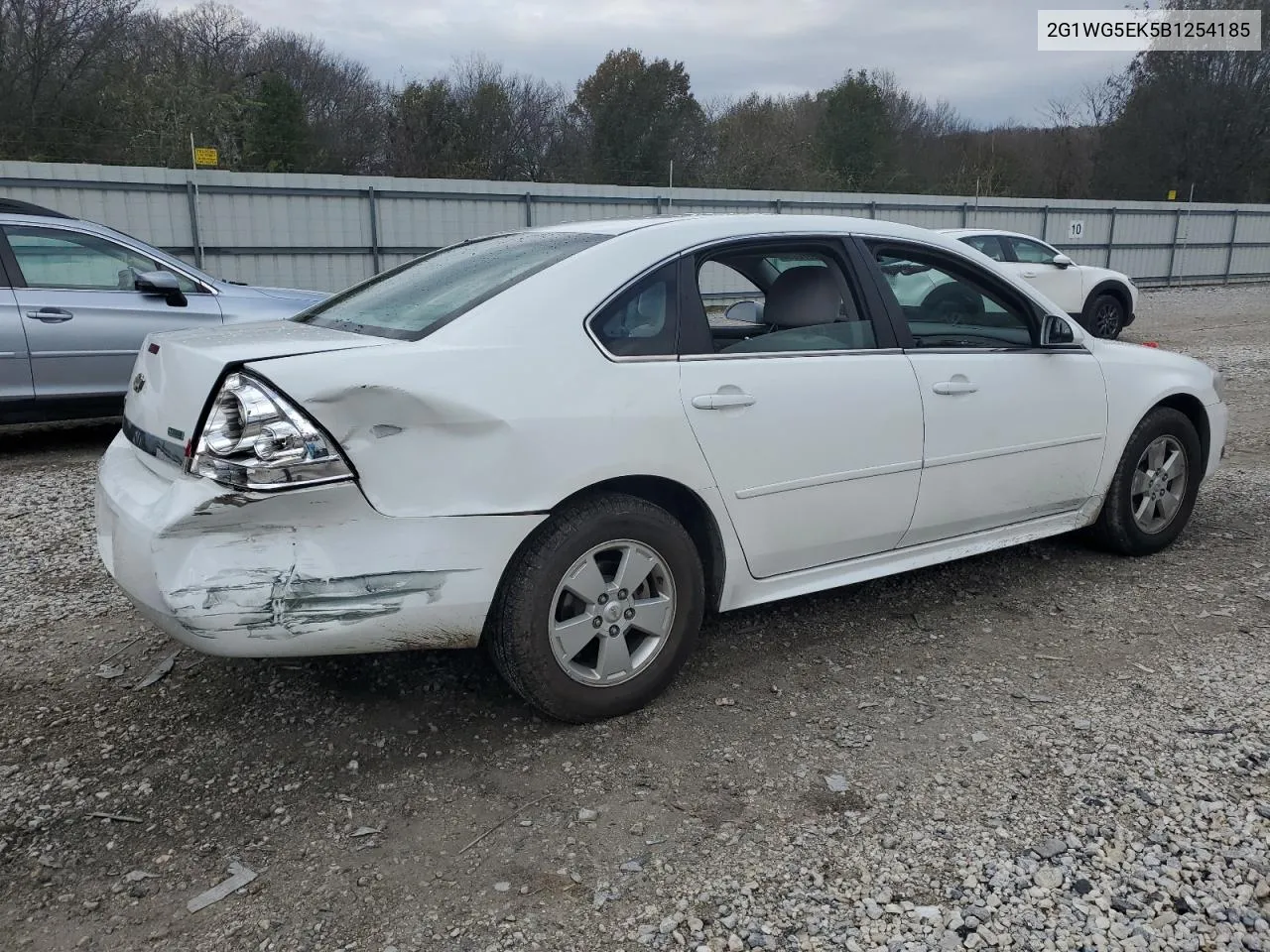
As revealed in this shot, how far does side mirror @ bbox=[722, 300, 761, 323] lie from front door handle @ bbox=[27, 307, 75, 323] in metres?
4.88

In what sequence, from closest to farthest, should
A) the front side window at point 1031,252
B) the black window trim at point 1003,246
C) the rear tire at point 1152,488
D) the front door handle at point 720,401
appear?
the front door handle at point 720,401, the rear tire at point 1152,488, the black window trim at point 1003,246, the front side window at point 1031,252

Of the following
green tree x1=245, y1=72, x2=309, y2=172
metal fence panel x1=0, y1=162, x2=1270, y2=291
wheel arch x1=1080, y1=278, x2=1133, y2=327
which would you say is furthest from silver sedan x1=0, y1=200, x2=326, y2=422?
green tree x1=245, y1=72, x2=309, y2=172

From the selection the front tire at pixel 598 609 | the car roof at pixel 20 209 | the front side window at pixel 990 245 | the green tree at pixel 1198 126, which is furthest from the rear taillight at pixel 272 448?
the green tree at pixel 1198 126

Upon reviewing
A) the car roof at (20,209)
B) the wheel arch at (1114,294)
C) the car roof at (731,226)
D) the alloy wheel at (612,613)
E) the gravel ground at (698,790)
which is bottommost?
the gravel ground at (698,790)

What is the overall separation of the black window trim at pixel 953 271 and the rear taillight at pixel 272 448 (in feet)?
6.84

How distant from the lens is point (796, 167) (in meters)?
35.3

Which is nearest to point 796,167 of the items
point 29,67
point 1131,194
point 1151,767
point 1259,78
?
point 1131,194

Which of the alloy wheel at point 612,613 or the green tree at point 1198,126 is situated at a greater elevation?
the green tree at point 1198,126

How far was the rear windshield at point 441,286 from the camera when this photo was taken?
2.92 meters

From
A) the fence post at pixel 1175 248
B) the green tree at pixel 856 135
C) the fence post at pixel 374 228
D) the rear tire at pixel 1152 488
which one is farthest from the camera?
the green tree at pixel 856 135

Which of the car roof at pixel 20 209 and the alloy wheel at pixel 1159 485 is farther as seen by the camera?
the car roof at pixel 20 209

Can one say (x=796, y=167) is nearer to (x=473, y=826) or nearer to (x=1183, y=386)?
(x=1183, y=386)

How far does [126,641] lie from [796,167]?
3468 cm

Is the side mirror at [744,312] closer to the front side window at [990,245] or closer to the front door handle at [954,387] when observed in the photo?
the front door handle at [954,387]
